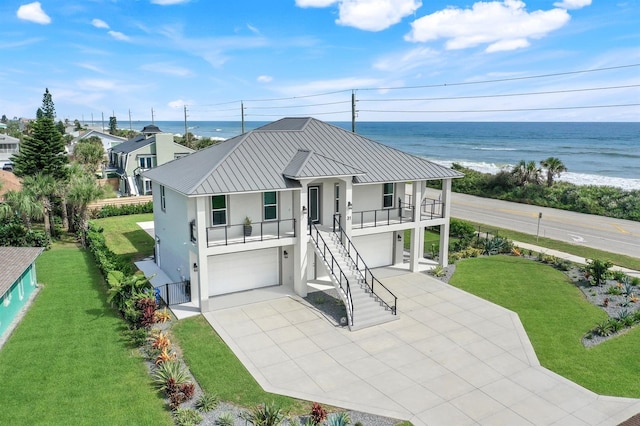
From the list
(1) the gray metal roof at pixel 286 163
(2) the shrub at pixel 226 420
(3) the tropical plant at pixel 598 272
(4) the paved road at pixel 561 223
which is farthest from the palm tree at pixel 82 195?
(3) the tropical plant at pixel 598 272

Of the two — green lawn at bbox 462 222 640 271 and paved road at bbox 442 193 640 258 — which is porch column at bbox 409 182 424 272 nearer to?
green lawn at bbox 462 222 640 271

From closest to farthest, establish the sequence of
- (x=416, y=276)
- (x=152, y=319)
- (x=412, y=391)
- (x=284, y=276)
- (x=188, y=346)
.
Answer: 1. (x=412, y=391)
2. (x=188, y=346)
3. (x=152, y=319)
4. (x=284, y=276)
5. (x=416, y=276)

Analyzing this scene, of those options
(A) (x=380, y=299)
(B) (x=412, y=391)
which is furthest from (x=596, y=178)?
(B) (x=412, y=391)

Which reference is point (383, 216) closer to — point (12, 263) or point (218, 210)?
point (218, 210)

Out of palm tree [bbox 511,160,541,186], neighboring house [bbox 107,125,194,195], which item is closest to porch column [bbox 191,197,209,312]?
neighboring house [bbox 107,125,194,195]

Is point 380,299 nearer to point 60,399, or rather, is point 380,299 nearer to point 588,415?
point 588,415
